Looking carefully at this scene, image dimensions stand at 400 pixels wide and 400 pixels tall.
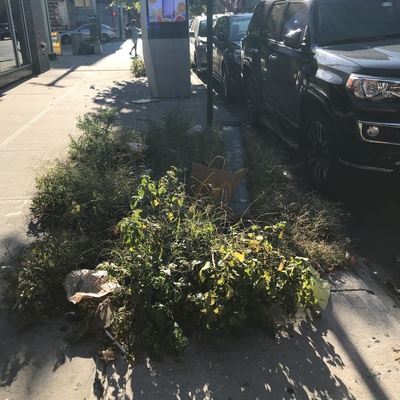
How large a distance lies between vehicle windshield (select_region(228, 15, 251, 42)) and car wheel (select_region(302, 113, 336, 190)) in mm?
5764

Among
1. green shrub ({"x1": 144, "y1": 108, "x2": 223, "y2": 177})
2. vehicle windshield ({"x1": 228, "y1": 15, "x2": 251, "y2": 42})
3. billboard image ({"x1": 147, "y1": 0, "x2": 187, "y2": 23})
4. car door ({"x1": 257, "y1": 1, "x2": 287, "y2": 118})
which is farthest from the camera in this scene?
vehicle windshield ({"x1": 228, "y1": 15, "x2": 251, "y2": 42})

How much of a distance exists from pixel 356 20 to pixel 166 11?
5424 millimetres

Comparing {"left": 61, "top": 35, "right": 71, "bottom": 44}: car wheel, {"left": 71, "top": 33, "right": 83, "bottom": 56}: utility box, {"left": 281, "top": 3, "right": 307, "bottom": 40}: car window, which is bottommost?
{"left": 61, "top": 35, "right": 71, "bottom": 44}: car wheel

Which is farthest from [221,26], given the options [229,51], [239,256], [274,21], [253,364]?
[253,364]

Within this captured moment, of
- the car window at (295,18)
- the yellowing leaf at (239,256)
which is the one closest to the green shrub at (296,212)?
the yellowing leaf at (239,256)

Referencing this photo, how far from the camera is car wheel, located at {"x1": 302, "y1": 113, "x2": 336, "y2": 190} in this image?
477 cm

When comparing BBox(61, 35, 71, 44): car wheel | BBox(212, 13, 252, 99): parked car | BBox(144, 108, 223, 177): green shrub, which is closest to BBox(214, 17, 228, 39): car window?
BBox(212, 13, 252, 99): parked car

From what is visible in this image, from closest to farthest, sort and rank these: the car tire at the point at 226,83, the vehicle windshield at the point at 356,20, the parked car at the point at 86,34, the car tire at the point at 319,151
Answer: the car tire at the point at 319,151
the vehicle windshield at the point at 356,20
the car tire at the point at 226,83
the parked car at the point at 86,34

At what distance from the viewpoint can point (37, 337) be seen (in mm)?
2795

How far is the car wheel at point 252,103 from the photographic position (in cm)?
759

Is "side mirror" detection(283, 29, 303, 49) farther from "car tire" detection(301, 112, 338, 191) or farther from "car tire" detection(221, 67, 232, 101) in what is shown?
"car tire" detection(221, 67, 232, 101)

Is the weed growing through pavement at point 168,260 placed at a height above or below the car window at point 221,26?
below

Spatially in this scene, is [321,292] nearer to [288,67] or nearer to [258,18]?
[288,67]

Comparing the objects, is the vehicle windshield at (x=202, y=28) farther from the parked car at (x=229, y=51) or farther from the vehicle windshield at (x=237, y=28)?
the vehicle windshield at (x=237, y=28)
